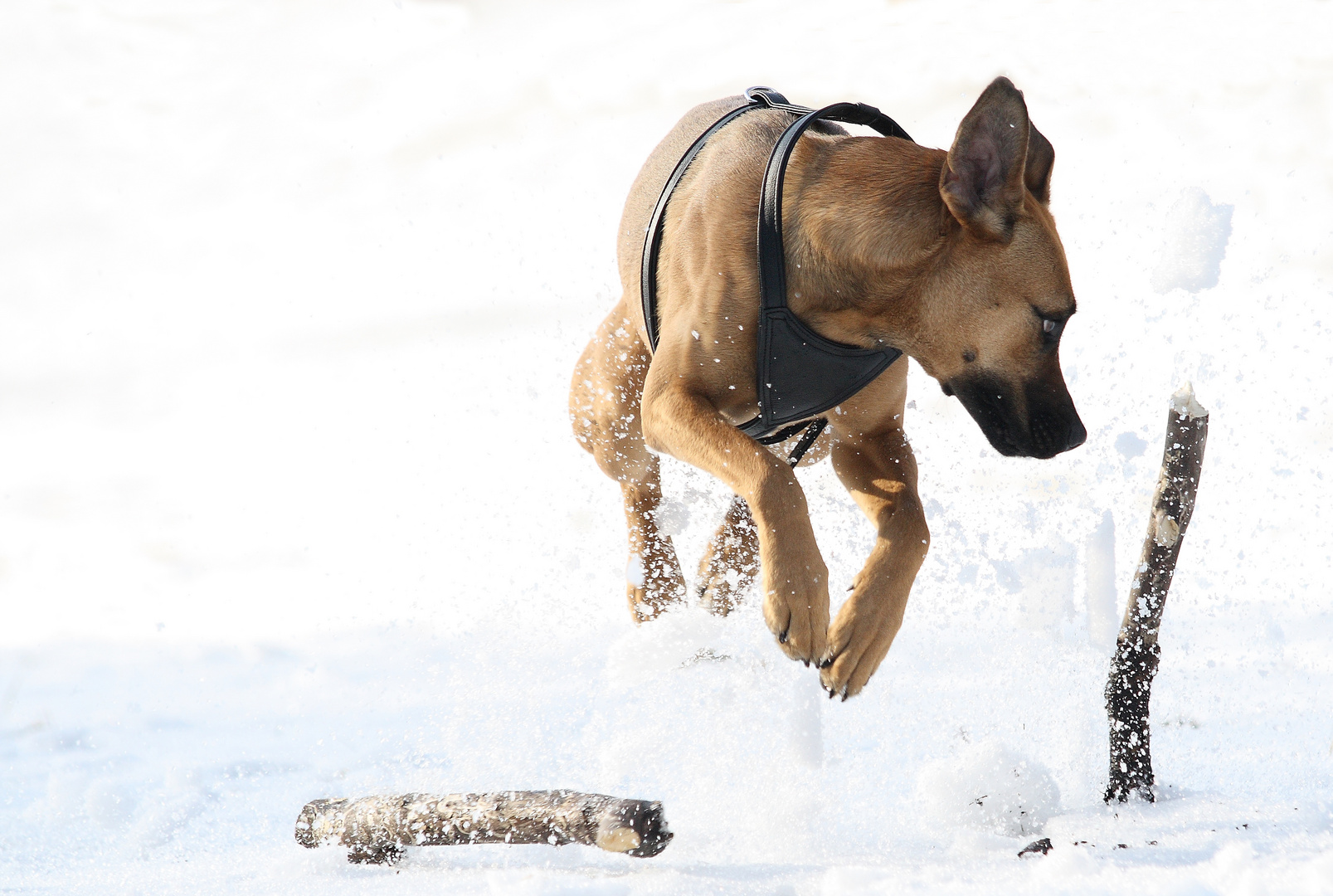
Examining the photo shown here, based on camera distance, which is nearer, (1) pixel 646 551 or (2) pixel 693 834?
(2) pixel 693 834

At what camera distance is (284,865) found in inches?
135

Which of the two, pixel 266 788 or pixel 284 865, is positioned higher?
pixel 284 865

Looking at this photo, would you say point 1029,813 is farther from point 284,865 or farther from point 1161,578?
point 284,865

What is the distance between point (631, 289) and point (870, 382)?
1.04m

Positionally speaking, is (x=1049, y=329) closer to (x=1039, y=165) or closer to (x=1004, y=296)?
(x=1004, y=296)

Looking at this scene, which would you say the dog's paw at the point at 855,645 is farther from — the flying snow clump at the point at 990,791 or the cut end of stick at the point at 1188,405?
the cut end of stick at the point at 1188,405

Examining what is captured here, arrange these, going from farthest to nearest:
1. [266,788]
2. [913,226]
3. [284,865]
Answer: [266,788], [284,865], [913,226]

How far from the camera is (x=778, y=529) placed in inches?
107

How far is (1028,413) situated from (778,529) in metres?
0.87

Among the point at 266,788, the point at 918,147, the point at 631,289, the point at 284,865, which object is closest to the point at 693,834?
the point at 284,865

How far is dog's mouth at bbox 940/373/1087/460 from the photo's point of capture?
9.66ft

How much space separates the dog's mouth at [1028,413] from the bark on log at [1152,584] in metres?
0.78

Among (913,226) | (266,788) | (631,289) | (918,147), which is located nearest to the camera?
(913,226)

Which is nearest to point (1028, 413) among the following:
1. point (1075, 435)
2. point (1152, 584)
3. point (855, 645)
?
point (1075, 435)
